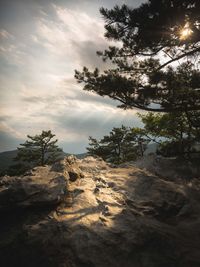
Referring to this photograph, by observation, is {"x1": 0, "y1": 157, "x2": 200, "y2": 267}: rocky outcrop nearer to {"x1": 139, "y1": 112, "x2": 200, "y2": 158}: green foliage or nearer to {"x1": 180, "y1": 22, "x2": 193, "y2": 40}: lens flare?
{"x1": 180, "y1": 22, "x2": 193, "y2": 40}: lens flare

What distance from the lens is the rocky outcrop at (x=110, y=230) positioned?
17.6ft

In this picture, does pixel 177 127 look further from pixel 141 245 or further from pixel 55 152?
pixel 55 152

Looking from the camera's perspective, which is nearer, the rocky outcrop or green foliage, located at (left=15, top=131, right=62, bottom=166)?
the rocky outcrop

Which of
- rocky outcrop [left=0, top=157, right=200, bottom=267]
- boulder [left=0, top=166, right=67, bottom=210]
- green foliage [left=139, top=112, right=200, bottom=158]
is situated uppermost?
green foliage [left=139, top=112, right=200, bottom=158]

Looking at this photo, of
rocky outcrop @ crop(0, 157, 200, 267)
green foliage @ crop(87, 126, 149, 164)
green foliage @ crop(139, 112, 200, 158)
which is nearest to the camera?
rocky outcrop @ crop(0, 157, 200, 267)

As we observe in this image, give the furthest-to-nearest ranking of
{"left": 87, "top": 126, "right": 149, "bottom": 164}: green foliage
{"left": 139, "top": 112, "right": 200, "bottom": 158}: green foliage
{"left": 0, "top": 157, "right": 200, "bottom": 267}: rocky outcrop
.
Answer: {"left": 87, "top": 126, "right": 149, "bottom": 164}: green foliage, {"left": 139, "top": 112, "right": 200, "bottom": 158}: green foliage, {"left": 0, "top": 157, "right": 200, "bottom": 267}: rocky outcrop

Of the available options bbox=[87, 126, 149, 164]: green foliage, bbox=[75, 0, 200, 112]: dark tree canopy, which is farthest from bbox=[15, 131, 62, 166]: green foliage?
bbox=[75, 0, 200, 112]: dark tree canopy

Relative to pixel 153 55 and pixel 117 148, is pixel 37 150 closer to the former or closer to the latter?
pixel 117 148

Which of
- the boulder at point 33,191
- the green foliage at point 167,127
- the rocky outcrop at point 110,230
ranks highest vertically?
the green foliage at point 167,127

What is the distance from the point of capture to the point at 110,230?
19.9ft

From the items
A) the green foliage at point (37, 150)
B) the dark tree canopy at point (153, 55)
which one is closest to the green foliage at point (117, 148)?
the green foliage at point (37, 150)

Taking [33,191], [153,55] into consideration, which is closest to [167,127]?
[153,55]

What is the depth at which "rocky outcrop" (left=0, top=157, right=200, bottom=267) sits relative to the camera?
538 centimetres

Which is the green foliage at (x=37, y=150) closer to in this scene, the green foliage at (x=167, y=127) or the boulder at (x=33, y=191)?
the green foliage at (x=167, y=127)
